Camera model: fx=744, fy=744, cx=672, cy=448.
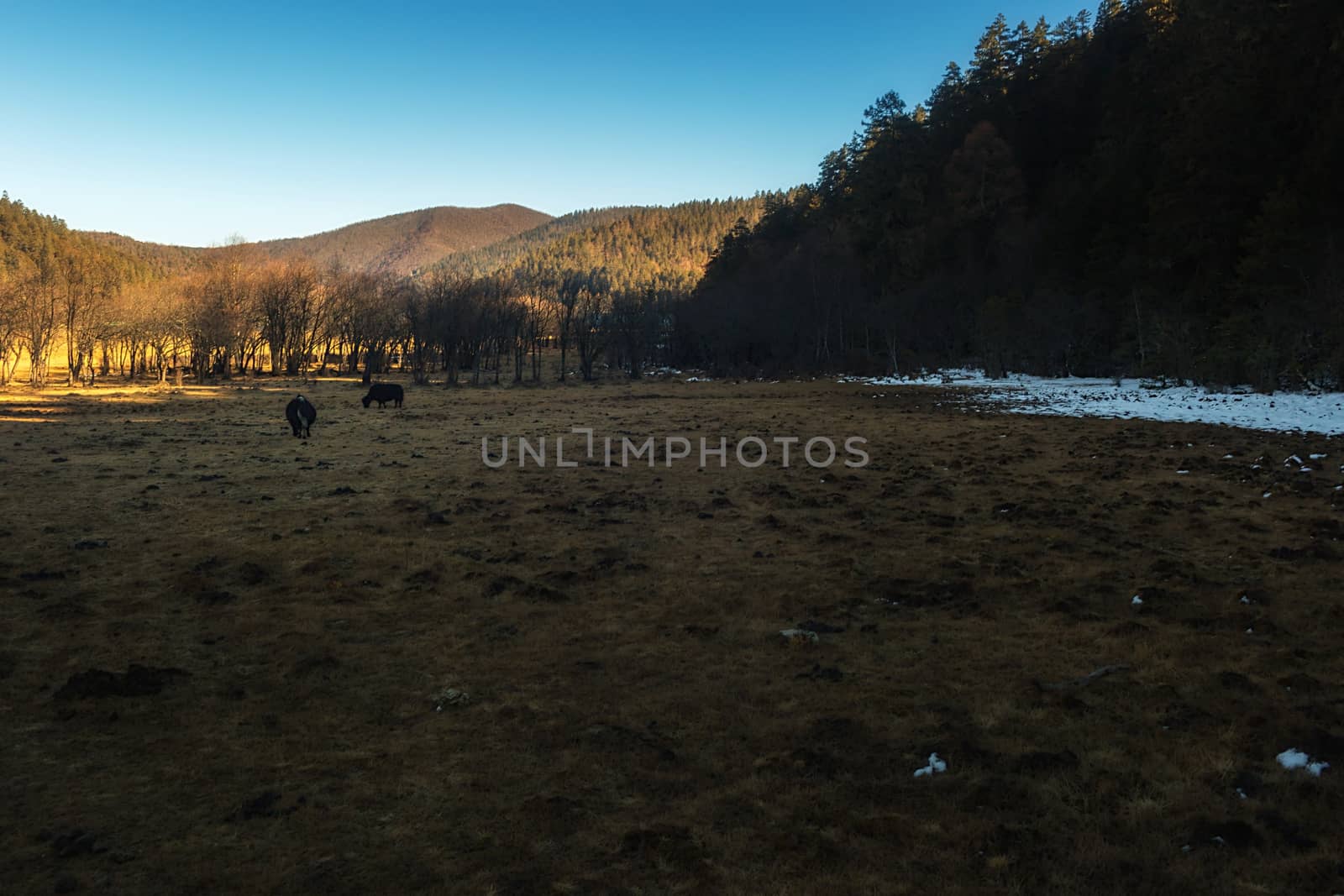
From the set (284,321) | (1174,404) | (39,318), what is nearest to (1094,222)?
(1174,404)

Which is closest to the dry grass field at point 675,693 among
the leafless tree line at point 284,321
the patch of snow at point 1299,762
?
the patch of snow at point 1299,762

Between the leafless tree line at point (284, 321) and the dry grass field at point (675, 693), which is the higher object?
the leafless tree line at point (284, 321)

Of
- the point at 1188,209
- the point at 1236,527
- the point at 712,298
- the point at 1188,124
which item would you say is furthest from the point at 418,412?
the point at 712,298

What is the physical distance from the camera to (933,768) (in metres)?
4.75

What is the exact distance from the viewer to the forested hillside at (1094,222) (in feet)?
132

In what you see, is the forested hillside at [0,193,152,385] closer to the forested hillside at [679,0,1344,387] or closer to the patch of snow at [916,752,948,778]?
the forested hillside at [679,0,1344,387]

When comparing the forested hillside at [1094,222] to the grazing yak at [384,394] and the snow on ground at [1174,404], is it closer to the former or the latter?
the snow on ground at [1174,404]

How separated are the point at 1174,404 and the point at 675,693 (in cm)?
3164

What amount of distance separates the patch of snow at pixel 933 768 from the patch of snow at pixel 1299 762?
6.77 feet

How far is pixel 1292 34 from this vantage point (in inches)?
1801

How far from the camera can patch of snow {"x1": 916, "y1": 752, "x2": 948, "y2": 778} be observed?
4688 millimetres

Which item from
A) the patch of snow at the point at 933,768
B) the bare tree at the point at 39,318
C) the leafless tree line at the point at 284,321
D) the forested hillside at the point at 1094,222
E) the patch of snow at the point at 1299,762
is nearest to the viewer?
the patch of snow at the point at 1299,762

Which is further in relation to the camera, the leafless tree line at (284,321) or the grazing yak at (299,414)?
the leafless tree line at (284,321)

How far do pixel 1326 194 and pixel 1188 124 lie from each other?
41.7 ft
